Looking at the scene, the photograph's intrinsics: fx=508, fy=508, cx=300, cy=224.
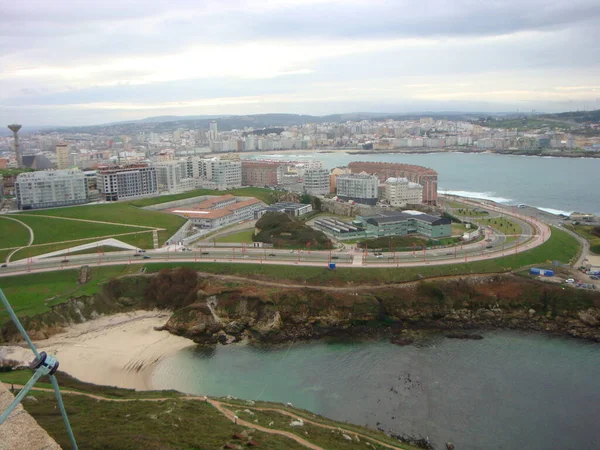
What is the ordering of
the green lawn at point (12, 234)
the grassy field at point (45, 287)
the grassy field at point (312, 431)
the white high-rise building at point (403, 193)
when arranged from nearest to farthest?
1. the grassy field at point (312, 431)
2. the grassy field at point (45, 287)
3. the green lawn at point (12, 234)
4. the white high-rise building at point (403, 193)

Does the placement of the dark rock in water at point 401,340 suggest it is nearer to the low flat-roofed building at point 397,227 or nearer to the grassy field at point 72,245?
the low flat-roofed building at point 397,227

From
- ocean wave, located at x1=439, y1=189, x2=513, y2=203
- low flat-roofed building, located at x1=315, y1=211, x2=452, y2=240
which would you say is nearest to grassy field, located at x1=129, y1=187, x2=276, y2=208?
low flat-roofed building, located at x1=315, y1=211, x2=452, y2=240

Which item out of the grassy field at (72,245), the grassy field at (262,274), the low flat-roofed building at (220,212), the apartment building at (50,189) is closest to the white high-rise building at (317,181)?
the low flat-roofed building at (220,212)

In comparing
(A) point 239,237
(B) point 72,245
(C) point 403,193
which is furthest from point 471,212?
(B) point 72,245

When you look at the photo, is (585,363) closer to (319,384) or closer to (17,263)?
(319,384)

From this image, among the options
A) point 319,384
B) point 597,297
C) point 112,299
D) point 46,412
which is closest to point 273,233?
point 112,299

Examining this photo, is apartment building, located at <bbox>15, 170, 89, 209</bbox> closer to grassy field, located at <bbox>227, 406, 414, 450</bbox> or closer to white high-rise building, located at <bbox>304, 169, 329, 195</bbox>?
white high-rise building, located at <bbox>304, 169, 329, 195</bbox>

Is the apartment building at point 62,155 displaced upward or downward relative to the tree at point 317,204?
upward
